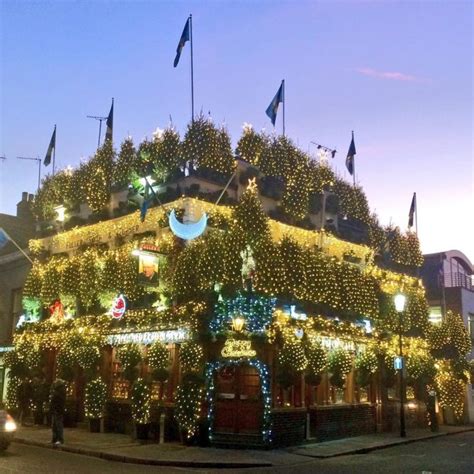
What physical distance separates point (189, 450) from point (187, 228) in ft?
22.8

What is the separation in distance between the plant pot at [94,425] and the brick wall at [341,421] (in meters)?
7.68

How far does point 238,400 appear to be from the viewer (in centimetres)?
1844

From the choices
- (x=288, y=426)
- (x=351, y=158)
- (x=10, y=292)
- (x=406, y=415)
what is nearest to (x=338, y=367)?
(x=288, y=426)

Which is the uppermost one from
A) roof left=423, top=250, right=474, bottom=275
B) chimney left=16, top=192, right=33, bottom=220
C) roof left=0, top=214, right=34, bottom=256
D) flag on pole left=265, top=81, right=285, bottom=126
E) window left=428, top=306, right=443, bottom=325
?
flag on pole left=265, top=81, right=285, bottom=126

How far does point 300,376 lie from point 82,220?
12.8 metres

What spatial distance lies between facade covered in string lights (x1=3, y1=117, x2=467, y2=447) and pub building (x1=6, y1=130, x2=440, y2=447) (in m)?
0.06

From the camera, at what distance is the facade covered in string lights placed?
61.4 ft

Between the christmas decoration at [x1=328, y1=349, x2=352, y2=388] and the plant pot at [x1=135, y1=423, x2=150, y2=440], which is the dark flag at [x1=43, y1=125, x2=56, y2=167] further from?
the christmas decoration at [x1=328, y1=349, x2=352, y2=388]

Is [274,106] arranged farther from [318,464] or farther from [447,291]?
[447,291]

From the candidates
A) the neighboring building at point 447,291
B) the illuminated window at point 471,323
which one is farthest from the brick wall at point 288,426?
the illuminated window at point 471,323

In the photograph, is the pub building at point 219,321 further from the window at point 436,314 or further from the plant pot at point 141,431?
the window at point 436,314

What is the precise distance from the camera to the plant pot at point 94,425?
70.7ft

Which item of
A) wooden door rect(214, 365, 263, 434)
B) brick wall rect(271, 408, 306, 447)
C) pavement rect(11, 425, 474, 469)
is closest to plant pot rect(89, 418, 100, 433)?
pavement rect(11, 425, 474, 469)

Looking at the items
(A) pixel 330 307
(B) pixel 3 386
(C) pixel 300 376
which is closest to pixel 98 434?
(C) pixel 300 376
